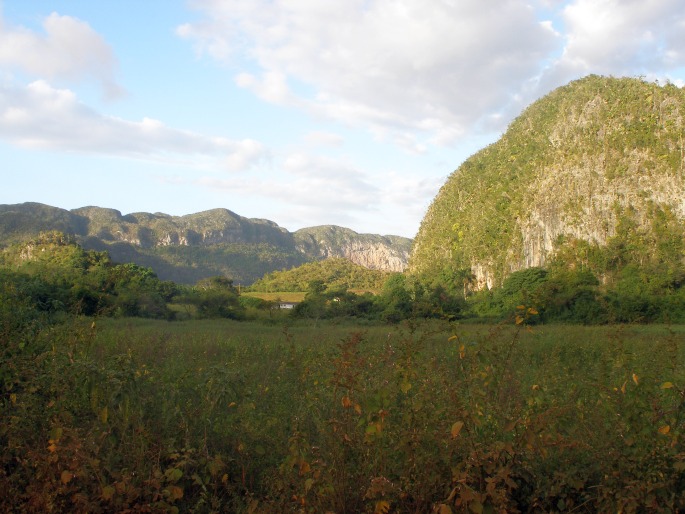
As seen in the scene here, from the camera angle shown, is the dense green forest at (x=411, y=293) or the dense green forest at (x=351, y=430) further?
the dense green forest at (x=411, y=293)

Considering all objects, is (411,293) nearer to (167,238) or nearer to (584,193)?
(584,193)

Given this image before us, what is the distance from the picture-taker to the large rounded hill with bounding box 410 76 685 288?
4100cm

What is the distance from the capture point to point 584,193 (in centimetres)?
4528

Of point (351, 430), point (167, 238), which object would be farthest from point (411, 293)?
point (167, 238)

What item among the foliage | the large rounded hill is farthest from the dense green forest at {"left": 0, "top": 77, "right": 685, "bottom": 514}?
the foliage

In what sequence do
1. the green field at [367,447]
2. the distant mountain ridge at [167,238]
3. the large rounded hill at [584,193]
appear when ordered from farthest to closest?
the distant mountain ridge at [167,238] → the large rounded hill at [584,193] → the green field at [367,447]

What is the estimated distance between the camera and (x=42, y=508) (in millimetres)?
3521

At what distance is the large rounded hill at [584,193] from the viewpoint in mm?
41000

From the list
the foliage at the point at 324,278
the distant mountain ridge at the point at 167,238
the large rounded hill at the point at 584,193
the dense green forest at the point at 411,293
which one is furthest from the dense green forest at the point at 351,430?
the distant mountain ridge at the point at 167,238

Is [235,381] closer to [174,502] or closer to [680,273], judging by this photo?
[174,502]

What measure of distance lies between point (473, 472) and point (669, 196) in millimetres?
44130

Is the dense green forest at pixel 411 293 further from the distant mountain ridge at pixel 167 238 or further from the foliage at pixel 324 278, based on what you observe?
the distant mountain ridge at pixel 167 238

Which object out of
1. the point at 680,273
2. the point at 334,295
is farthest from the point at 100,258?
the point at 680,273

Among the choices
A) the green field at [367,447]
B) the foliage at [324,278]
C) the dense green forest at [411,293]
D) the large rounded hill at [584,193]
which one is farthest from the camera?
the foliage at [324,278]
